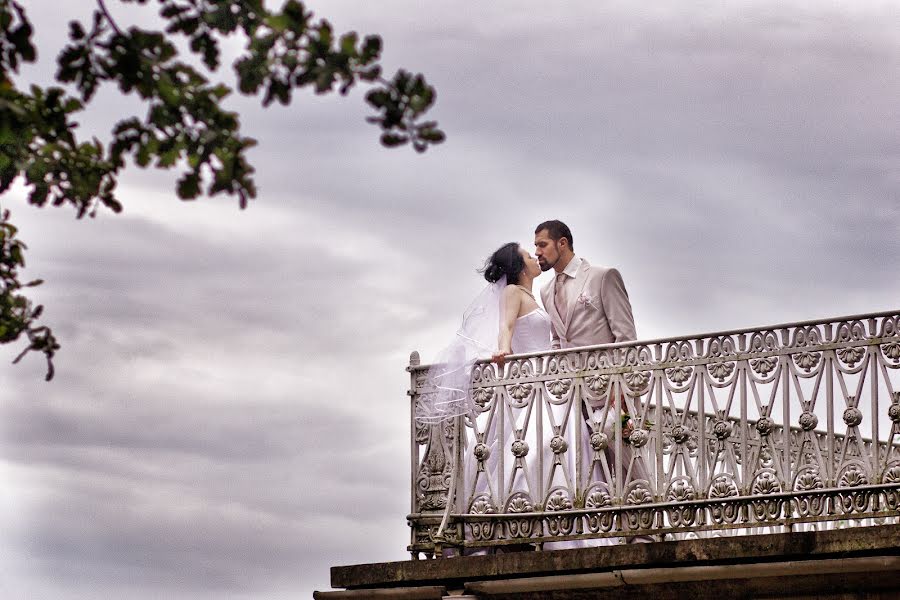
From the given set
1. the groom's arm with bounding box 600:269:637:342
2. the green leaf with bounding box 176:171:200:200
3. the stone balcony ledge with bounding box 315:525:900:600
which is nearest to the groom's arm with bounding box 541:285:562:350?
the groom's arm with bounding box 600:269:637:342

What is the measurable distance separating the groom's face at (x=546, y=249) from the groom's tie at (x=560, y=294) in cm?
12

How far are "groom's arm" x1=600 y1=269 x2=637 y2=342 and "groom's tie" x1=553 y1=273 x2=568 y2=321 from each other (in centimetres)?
40

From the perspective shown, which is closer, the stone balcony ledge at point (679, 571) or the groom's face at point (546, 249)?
the stone balcony ledge at point (679, 571)

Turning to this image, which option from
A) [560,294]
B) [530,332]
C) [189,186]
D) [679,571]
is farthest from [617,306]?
[189,186]

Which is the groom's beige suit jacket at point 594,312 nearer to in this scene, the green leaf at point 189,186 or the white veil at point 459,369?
the white veil at point 459,369

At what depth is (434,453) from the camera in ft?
40.7

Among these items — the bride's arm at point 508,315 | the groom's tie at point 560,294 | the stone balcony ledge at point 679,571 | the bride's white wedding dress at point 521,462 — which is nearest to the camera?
the stone balcony ledge at point 679,571

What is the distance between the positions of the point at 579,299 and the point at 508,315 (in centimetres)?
56

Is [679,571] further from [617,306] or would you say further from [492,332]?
[492,332]

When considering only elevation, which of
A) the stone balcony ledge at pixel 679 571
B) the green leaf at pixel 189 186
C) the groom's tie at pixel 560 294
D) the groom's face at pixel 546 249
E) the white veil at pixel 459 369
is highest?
the groom's face at pixel 546 249

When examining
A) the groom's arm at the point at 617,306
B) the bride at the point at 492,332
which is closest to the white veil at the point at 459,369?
the bride at the point at 492,332

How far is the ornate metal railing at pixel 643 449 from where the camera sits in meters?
10.5

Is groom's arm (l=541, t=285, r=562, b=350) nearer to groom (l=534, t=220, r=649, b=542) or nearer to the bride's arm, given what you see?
groom (l=534, t=220, r=649, b=542)

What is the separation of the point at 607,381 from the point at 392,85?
18.3 ft
